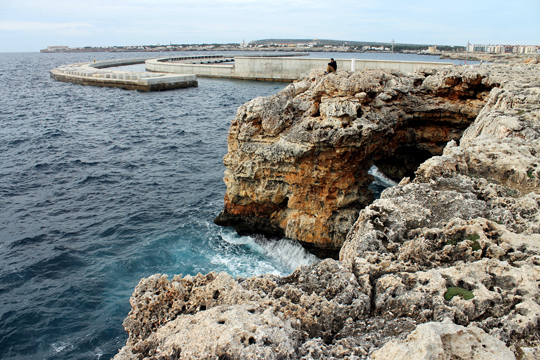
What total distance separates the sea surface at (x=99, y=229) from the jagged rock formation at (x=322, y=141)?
1.62 metres

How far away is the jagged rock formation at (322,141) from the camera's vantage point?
52.4 feet

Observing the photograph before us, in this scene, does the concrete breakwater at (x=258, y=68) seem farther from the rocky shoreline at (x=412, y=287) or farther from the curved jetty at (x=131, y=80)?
the rocky shoreline at (x=412, y=287)

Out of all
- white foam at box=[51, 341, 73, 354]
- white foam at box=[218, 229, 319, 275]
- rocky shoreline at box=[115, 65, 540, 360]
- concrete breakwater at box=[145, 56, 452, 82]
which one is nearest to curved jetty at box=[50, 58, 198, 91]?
concrete breakwater at box=[145, 56, 452, 82]

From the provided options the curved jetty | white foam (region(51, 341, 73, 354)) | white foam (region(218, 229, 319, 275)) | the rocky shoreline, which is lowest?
white foam (region(51, 341, 73, 354))

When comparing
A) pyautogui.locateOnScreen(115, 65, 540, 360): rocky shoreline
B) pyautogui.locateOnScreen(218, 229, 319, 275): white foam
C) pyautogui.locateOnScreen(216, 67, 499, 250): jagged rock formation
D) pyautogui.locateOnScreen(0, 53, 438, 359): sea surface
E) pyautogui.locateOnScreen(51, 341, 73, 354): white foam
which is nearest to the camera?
pyautogui.locateOnScreen(115, 65, 540, 360): rocky shoreline

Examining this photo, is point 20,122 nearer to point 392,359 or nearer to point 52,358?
point 52,358

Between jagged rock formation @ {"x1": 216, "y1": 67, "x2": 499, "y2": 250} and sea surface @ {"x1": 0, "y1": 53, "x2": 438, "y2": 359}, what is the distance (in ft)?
5.33

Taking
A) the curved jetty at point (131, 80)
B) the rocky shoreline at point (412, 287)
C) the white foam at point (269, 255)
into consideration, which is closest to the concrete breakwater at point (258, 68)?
the curved jetty at point (131, 80)

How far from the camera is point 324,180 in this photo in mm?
16641

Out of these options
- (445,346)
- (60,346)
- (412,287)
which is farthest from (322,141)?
(60,346)

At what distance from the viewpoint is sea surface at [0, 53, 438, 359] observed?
1259 centimetres

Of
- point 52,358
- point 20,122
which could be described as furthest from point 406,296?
point 20,122

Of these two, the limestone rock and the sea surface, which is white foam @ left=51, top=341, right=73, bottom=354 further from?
the limestone rock

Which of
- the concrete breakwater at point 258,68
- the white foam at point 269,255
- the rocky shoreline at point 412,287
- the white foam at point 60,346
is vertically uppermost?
the concrete breakwater at point 258,68
